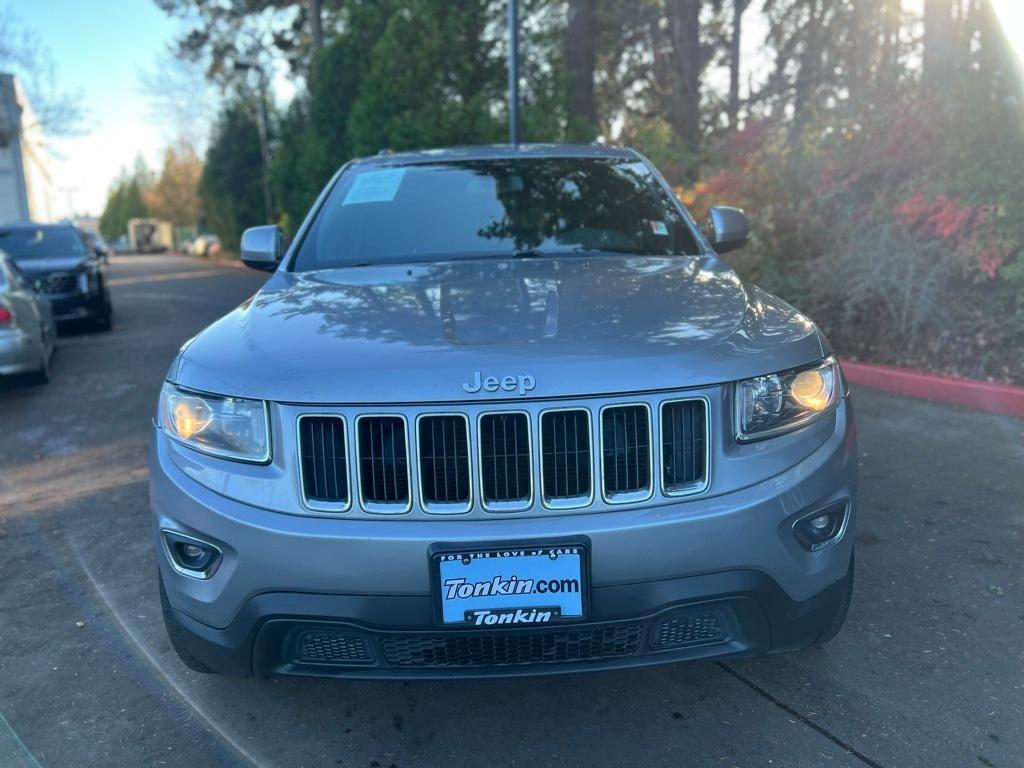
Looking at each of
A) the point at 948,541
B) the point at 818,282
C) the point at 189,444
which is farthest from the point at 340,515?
the point at 818,282

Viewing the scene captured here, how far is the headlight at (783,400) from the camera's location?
2324mm

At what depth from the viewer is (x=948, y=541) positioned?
A: 3.82 metres

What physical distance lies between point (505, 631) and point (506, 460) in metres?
0.42

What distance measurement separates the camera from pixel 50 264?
11.9m

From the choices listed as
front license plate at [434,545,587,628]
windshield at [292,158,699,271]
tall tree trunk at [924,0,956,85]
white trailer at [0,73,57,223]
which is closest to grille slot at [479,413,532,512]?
front license plate at [434,545,587,628]

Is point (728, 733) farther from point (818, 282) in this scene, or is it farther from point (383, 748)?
point (818, 282)

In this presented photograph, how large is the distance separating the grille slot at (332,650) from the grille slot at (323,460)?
0.35m

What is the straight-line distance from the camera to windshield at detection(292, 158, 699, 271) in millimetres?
3621

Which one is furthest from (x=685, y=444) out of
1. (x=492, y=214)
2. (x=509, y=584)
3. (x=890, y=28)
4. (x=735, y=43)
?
(x=735, y=43)

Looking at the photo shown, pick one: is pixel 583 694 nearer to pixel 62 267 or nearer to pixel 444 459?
pixel 444 459

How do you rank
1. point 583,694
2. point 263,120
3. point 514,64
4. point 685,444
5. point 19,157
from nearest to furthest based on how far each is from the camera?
point 685,444 → point 583,694 → point 514,64 → point 263,120 → point 19,157

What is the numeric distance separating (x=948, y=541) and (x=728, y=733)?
5.99ft

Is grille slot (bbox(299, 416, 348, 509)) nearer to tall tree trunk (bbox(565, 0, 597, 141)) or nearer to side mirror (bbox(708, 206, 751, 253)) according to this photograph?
side mirror (bbox(708, 206, 751, 253))

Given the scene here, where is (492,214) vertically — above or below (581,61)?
below
